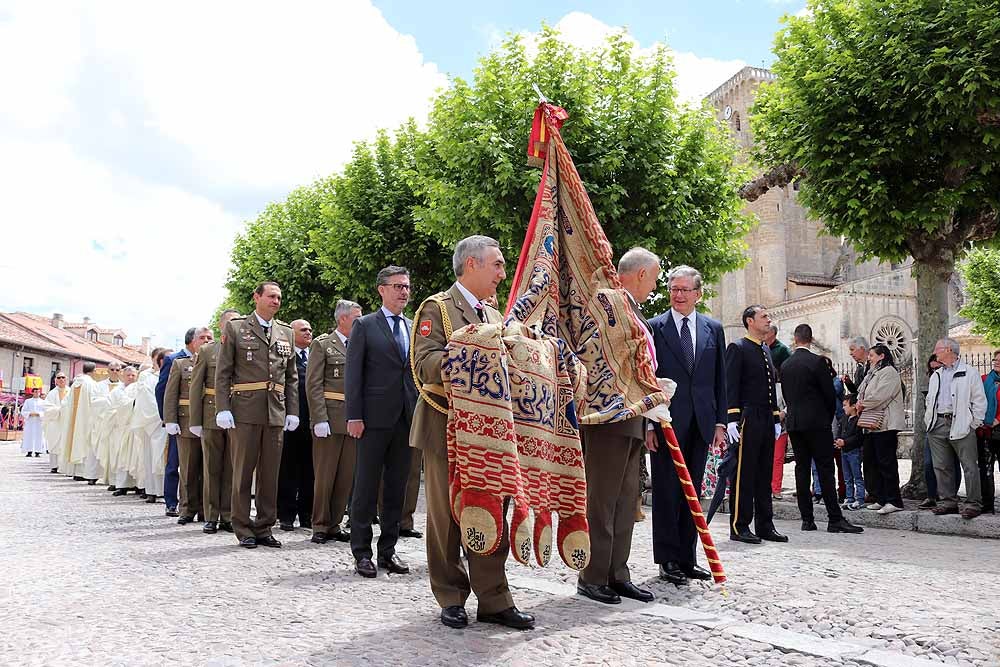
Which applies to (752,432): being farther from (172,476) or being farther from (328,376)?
(172,476)

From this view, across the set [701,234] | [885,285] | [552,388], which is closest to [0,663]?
[552,388]

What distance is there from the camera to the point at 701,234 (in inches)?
613

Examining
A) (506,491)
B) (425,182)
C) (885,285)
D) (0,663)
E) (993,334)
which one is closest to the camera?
(0,663)

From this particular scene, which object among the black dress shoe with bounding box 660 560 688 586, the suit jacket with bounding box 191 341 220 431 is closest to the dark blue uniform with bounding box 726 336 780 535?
the black dress shoe with bounding box 660 560 688 586

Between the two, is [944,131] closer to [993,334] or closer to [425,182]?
[425,182]

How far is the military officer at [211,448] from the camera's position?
9523mm

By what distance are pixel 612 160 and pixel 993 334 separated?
28239mm

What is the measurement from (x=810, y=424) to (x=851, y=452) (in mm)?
2753

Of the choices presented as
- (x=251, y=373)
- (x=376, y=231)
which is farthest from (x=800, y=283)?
(x=251, y=373)

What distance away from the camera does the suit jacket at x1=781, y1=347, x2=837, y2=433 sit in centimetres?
964

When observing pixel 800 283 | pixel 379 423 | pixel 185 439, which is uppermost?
pixel 800 283

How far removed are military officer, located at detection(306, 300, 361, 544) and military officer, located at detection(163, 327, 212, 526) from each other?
2.35 m

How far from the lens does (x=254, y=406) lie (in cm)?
841

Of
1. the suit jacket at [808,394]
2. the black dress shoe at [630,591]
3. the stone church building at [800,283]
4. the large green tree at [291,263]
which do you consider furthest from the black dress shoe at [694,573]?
the stone church building at [800,283]
